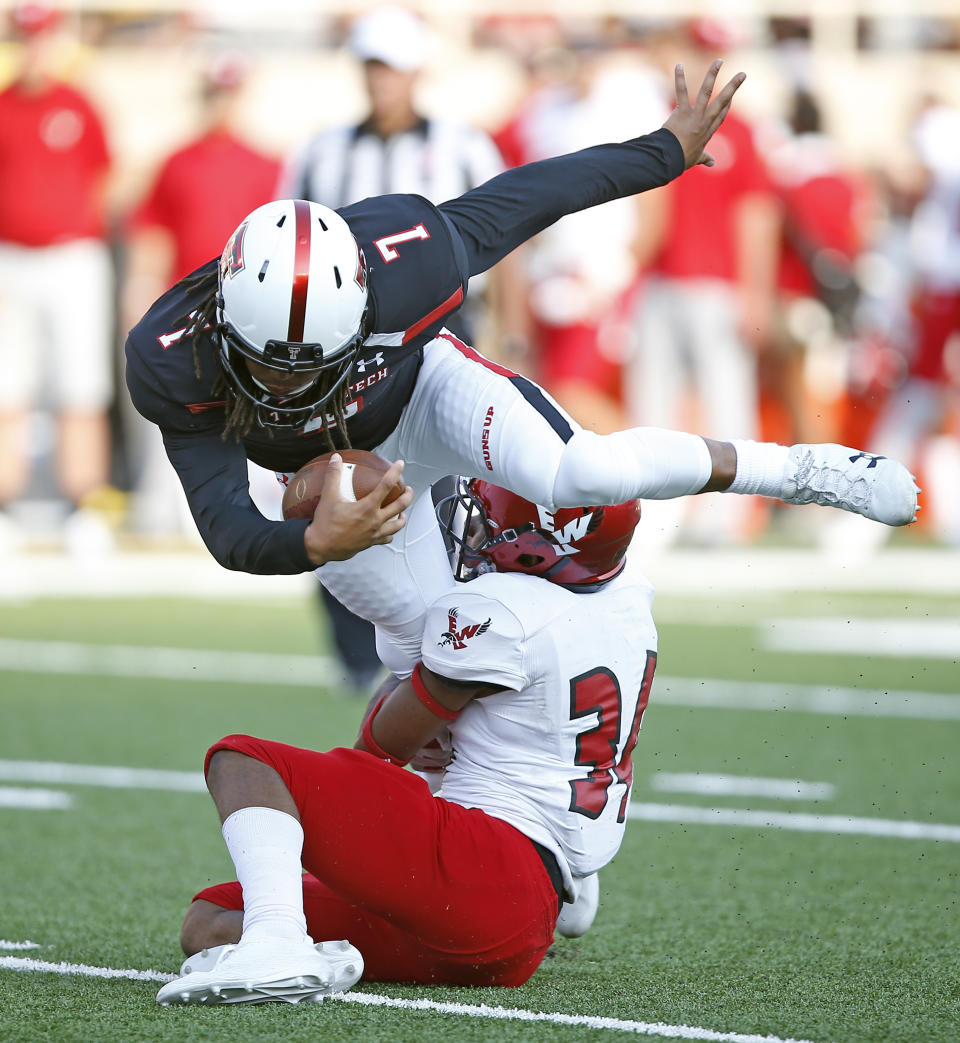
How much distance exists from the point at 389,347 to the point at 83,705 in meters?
3.05

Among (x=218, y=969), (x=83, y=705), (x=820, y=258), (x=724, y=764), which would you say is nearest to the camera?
(x=218, y=969)

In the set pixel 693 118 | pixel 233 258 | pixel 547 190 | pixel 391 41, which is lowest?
pixel 233 258

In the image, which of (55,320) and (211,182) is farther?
(55,320)

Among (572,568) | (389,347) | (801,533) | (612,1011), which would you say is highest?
(389,347)

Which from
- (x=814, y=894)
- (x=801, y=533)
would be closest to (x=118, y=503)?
(x=801, y=533)

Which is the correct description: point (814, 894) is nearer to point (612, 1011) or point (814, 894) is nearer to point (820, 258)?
point (612, 1011)

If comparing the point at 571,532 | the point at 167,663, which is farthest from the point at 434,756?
the point at 167,663

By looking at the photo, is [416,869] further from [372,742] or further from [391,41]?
[391,41]

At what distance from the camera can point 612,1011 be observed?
301cm

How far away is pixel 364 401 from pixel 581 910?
1018 mm

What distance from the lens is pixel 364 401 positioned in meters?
3.58

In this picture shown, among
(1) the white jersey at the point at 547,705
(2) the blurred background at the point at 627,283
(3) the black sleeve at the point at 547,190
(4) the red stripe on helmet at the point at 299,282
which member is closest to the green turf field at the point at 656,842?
(1) the white jersey at the point at 547,705

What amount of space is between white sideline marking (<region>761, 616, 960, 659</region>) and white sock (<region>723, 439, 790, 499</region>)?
383 cm

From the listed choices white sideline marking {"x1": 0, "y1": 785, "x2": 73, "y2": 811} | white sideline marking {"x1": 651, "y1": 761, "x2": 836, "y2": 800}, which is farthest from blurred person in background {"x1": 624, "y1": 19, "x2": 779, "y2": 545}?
white sideline marking {"x1": 0, "y1": 785, "x2": 73, "y2": 811}
